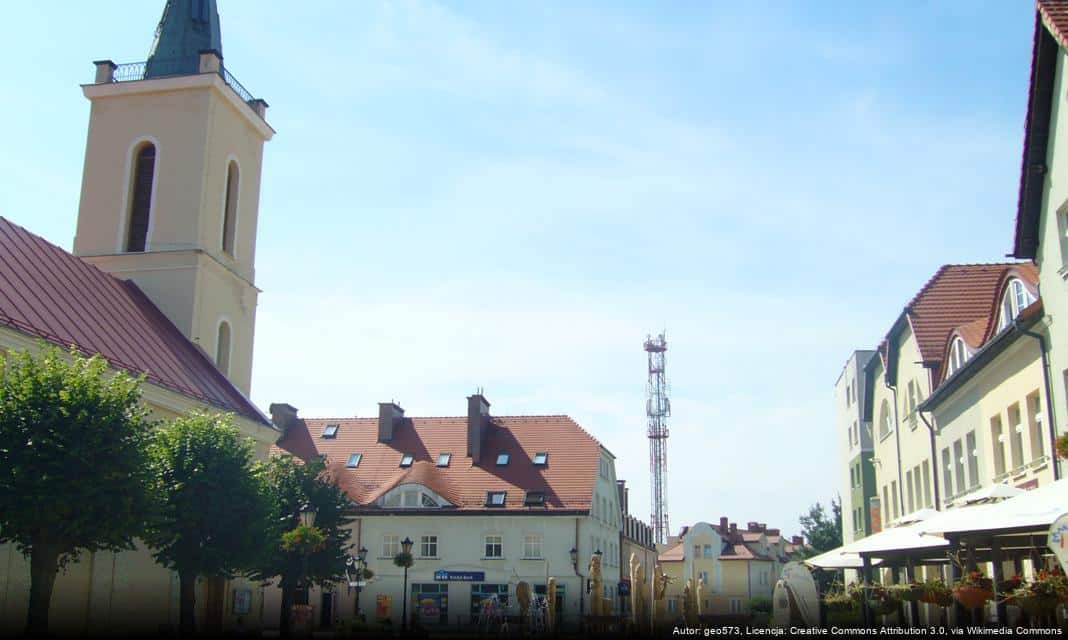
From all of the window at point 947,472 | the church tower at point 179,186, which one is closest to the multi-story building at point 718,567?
the church tower at point 179,186

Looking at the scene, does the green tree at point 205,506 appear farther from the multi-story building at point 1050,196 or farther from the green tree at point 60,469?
the multi-story building at point 1050,196

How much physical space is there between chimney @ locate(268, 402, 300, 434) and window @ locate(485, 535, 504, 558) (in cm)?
1592

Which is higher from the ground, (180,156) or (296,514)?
(180,156)

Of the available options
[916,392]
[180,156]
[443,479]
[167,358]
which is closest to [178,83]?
[180,156]

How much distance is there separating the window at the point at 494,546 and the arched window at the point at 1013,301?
107 ft

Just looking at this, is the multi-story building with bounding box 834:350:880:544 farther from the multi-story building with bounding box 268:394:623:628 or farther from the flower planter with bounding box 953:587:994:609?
the flower planter with bounding box 953:587:994:609

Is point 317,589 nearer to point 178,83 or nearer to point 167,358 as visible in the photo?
point 167,358

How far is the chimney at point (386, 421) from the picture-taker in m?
58.0

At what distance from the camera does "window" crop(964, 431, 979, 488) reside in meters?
26.3

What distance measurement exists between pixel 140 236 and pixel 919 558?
1150 inches

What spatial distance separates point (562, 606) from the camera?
48500 mm

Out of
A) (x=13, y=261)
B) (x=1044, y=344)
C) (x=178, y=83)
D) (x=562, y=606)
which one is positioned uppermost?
(x=178, y=83)

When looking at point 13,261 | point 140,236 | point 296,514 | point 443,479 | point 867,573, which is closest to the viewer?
point 867,573

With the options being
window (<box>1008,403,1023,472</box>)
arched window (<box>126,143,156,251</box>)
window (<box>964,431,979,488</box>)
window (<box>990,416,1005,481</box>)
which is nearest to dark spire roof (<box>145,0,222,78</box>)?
arched window (<box>126,143,156,251</box>)
